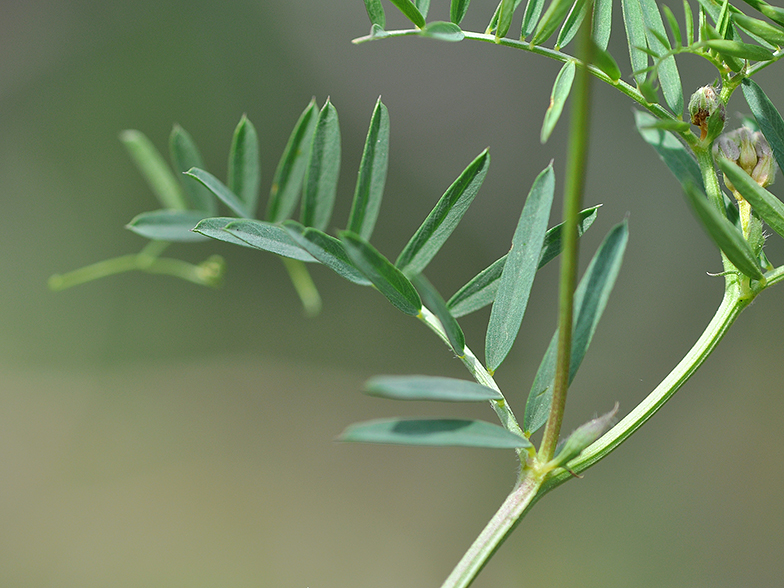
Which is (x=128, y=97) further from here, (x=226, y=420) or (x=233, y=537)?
(x=233, y=537)

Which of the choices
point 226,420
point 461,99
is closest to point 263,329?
point 226,420

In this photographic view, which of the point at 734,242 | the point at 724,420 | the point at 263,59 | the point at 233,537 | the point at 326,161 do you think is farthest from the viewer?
the point at 263,59

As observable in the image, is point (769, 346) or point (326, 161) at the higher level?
point (326, 161)

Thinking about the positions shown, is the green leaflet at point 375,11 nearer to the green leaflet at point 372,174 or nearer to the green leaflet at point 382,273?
the green leaflet at point 372,174

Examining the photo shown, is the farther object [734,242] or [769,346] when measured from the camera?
[769,346]

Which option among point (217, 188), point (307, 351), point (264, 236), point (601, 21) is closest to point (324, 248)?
point (264, 236)

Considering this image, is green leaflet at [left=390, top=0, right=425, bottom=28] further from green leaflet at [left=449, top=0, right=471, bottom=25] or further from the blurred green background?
the blurred green background
